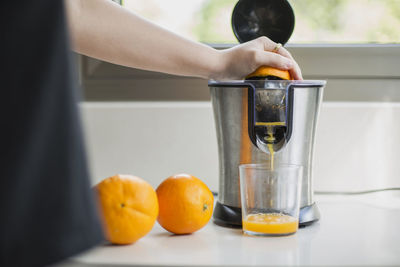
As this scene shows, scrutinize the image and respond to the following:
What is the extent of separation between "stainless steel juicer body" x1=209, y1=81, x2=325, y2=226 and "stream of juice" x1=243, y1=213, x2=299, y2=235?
52mm

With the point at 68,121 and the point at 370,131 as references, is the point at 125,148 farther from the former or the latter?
the point at 68,121

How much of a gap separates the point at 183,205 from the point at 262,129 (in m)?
0.17

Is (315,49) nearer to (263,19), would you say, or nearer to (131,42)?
(263,19)

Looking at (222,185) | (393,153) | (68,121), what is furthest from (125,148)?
(68,121)

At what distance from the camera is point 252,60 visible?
856 mm

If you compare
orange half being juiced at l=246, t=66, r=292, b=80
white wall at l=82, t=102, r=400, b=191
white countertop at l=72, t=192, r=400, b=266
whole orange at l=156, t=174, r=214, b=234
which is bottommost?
white countertop at l=72, t=192, r=400, b=266

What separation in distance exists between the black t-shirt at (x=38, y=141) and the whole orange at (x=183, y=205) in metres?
0.31

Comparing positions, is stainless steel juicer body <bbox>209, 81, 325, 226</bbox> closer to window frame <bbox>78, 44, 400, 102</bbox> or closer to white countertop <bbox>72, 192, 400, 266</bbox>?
white countertop <bbox>72, 192, 400, 266</bbox>

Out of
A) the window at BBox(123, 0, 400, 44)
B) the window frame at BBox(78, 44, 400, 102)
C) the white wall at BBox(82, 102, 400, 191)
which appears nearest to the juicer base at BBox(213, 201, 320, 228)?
the white wall at BBox(82, 102, 400, 191)

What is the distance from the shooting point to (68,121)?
438 millimetres

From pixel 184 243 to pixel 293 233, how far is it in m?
0.16

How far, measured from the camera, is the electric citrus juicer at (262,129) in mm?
783

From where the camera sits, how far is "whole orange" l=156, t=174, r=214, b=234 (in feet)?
2.45

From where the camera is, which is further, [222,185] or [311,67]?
[311,67]
